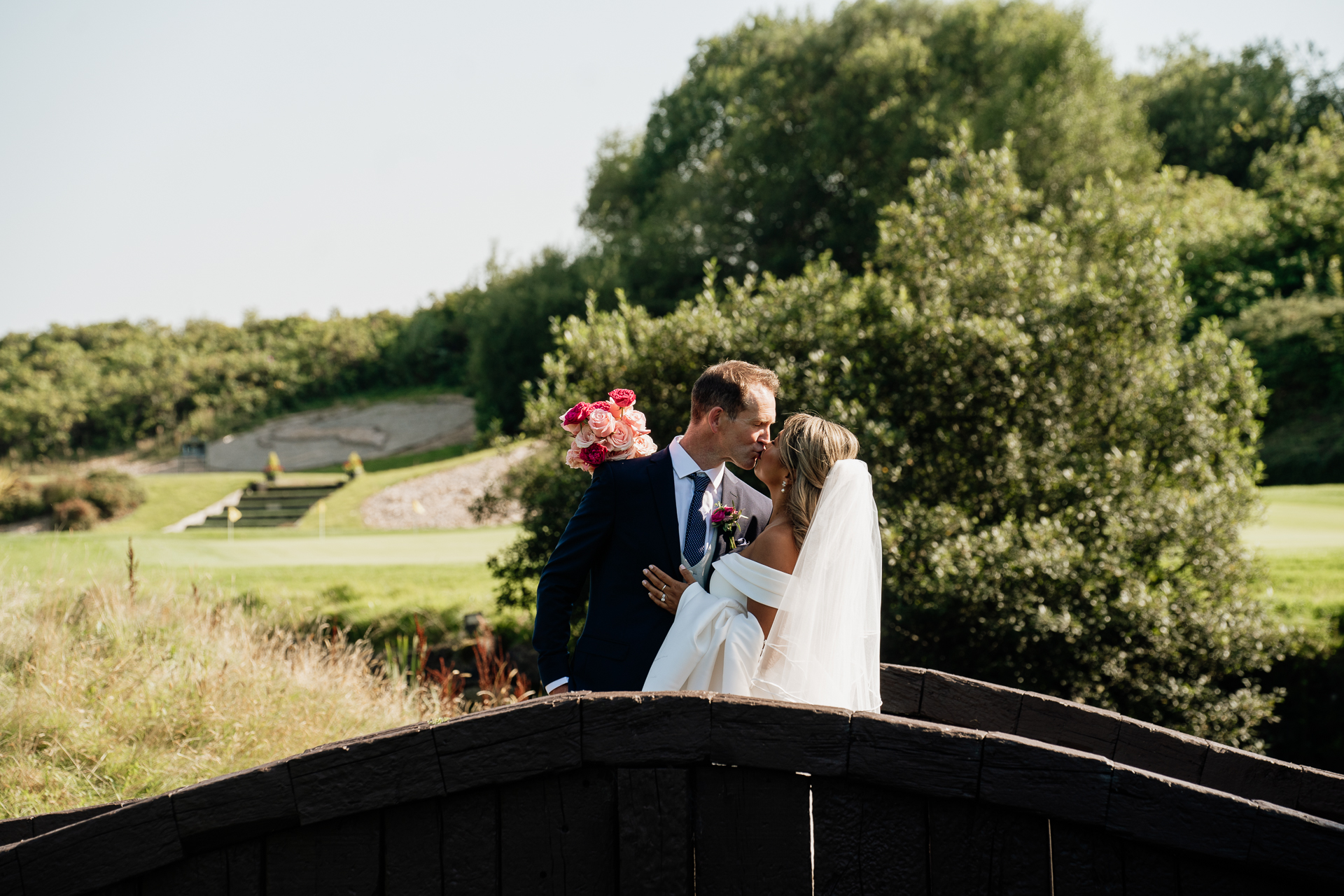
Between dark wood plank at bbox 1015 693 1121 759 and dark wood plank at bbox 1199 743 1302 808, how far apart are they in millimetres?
293

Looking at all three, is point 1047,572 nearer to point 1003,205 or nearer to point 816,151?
point 1003,205

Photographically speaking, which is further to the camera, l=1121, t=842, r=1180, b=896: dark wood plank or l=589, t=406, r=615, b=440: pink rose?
l=589, t=406, r=615, b=440: pink rose

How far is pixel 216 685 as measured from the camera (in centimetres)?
531

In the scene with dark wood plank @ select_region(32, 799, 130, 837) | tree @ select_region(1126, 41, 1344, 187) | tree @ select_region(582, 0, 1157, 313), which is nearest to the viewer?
dark wood plank @ select_region(32, 799, 130, 837)

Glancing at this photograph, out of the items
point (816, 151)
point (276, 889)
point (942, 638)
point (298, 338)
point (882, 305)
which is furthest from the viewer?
point (298, 338)

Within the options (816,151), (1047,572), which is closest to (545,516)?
(1047,572)

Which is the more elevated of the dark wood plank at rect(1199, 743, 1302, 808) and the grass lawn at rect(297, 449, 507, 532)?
the dark wood plank at rect(1199, 743, 1302, 808)

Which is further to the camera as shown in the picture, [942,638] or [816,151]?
[816,151]

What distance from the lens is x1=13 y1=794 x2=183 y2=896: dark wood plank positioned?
5.83ft

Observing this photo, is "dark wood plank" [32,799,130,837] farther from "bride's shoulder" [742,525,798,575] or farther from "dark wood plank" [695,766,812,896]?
"bride's shoulder" [742,525,798,575]

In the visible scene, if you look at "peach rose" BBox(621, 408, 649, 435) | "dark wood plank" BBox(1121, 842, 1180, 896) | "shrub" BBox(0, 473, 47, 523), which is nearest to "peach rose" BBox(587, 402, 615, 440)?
"peach rose" BBox(621, 408, 649, 435)

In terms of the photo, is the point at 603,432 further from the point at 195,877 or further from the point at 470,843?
the point at 195,877

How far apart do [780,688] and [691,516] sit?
0.73 metres

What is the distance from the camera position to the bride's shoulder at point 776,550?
9.86 feet
